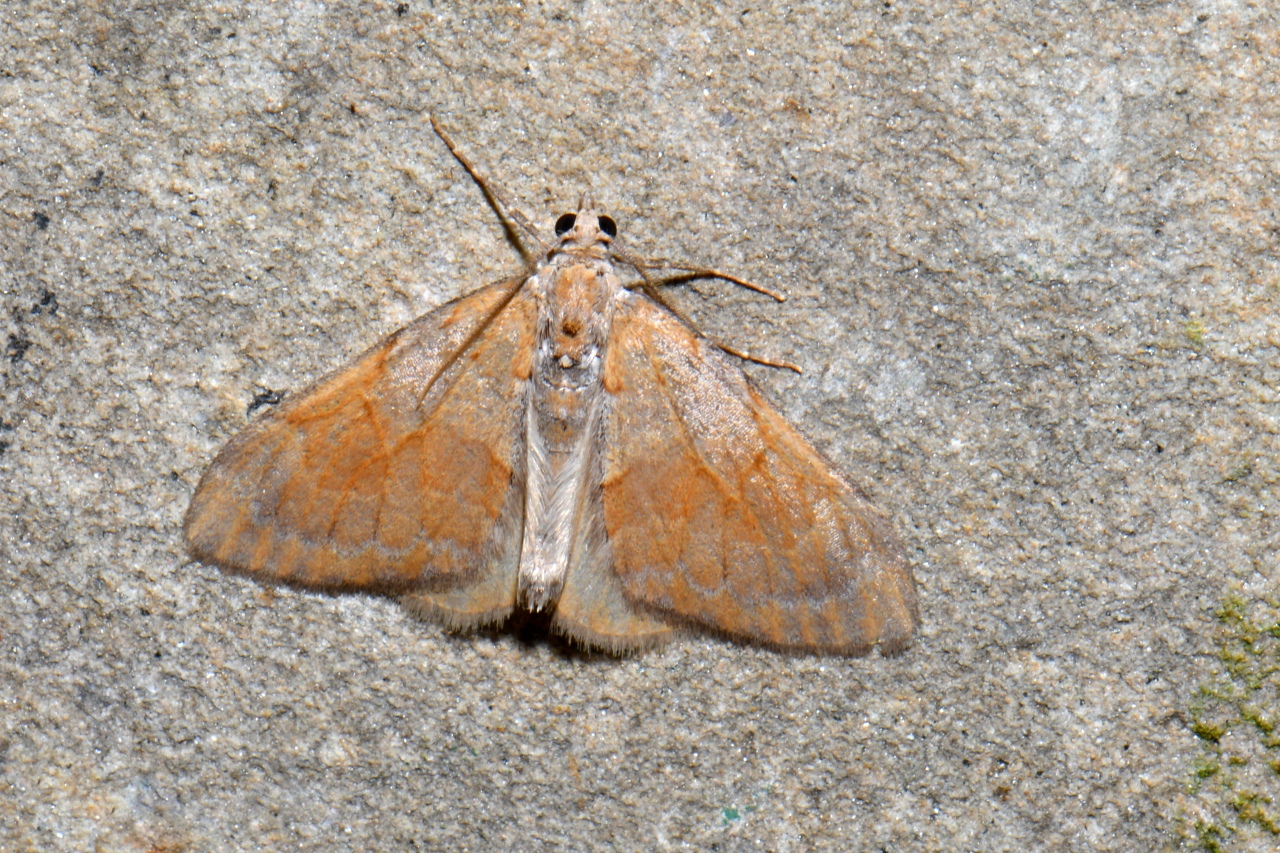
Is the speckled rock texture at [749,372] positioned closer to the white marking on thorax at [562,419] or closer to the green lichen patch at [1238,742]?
the green lichen patch at [1238,742]

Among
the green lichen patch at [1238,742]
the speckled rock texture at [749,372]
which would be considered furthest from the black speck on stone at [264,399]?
the green lichen patch at [1238,742]

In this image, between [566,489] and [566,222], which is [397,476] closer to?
[566,489]

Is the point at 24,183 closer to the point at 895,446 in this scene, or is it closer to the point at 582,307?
the point at 582,307

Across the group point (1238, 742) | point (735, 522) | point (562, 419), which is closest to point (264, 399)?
point (562, 419)

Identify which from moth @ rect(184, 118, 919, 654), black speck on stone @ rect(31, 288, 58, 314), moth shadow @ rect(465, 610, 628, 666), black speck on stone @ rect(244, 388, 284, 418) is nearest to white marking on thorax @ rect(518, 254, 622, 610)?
moth @ rect(184, 118, 919, 654)

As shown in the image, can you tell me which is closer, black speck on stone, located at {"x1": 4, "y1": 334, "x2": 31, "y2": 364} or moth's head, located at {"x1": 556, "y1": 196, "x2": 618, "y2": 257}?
moth's head, located at {"x1": 556, "y1": 196, "x2": 618, "y2": 257}

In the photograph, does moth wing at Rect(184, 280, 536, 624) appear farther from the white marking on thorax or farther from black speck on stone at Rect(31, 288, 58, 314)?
black speck on stone at Rect(31, 288, 58, 314)
